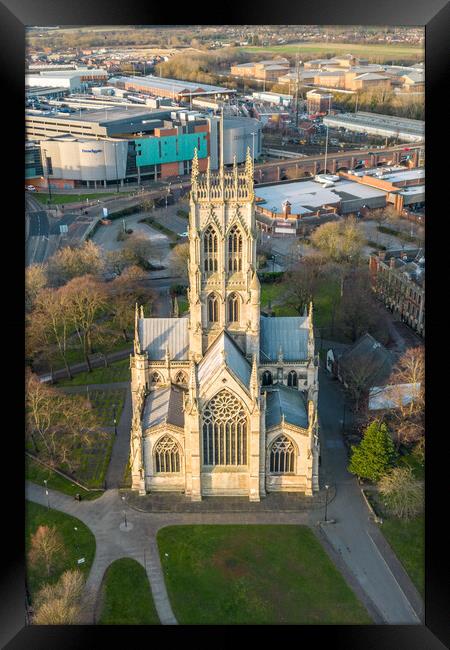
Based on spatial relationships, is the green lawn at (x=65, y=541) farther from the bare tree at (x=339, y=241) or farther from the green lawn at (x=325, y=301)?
the bare tree at (x=339, y=241)

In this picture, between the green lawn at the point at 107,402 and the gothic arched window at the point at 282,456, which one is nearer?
the gothic arched window at the point at 282,456

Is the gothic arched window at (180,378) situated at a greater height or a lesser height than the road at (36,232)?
lesser

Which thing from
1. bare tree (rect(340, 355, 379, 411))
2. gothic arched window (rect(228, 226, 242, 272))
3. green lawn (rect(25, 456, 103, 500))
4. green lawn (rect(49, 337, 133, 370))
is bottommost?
green lawn (rect(25, 456, 103, 500))

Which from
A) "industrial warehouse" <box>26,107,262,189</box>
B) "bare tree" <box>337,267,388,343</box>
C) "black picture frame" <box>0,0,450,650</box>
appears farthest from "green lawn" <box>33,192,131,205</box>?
"black picture frame" <box>0,0,450,650</box>

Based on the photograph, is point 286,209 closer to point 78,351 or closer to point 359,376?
point 78,351

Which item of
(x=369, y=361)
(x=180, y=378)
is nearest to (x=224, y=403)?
(x=180, y=378)

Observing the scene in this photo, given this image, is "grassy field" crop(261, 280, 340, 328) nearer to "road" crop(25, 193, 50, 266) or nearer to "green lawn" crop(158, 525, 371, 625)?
"road" crop(25, 193, 50, 266)

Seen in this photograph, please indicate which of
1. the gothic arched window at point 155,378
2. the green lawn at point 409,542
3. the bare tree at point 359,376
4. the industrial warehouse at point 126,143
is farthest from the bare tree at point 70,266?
the green lawn at point 409,542

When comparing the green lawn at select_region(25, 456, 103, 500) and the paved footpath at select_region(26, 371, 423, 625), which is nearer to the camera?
the paved footpath at select_region(26, 371, 423, 625)
